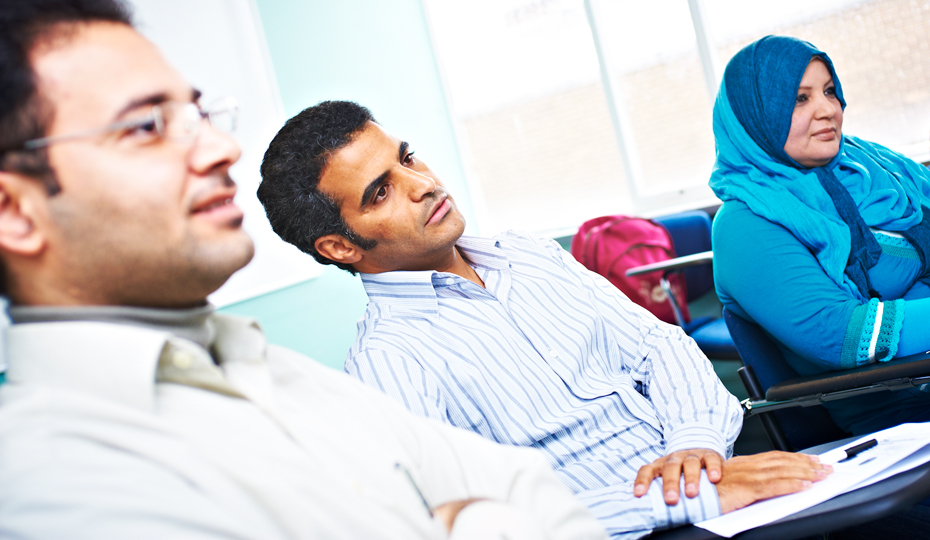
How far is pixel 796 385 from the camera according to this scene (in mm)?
1197

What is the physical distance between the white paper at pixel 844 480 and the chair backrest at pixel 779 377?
0.51 m

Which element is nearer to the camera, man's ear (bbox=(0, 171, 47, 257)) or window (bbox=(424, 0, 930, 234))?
man's ear (bbox=(0, 171, 47, 257))

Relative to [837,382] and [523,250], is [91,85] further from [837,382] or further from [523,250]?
[837,382]

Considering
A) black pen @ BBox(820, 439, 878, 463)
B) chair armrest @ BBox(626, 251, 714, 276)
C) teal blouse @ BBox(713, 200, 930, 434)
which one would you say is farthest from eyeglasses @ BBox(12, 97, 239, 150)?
chair armrest @ BBox(626, 251, 714, 276)

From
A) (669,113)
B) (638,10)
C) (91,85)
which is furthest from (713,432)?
(638,10)

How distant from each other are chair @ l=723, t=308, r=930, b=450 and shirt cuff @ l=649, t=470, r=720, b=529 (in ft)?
1.29

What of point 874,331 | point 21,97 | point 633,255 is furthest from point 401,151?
point 633,255

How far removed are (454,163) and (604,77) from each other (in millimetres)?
1099

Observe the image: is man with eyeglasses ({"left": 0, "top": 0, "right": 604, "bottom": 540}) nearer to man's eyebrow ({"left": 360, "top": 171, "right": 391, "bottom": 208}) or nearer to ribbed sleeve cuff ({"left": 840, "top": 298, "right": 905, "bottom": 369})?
man's eyebrow ({"left": 360, "top": 171, "right": 391, "bottom": 208})

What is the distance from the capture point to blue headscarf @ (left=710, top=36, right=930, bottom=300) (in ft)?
4.89

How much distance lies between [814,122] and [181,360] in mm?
1603

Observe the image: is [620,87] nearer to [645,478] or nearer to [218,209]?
[645,478]

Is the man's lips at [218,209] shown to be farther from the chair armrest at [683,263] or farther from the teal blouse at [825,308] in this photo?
the chair armrest at [683,263]

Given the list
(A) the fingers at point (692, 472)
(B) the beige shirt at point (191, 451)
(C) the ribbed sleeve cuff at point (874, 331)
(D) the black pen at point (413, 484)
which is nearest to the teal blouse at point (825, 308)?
(C) the ribbed sleeve cuff at point (874, 331)
